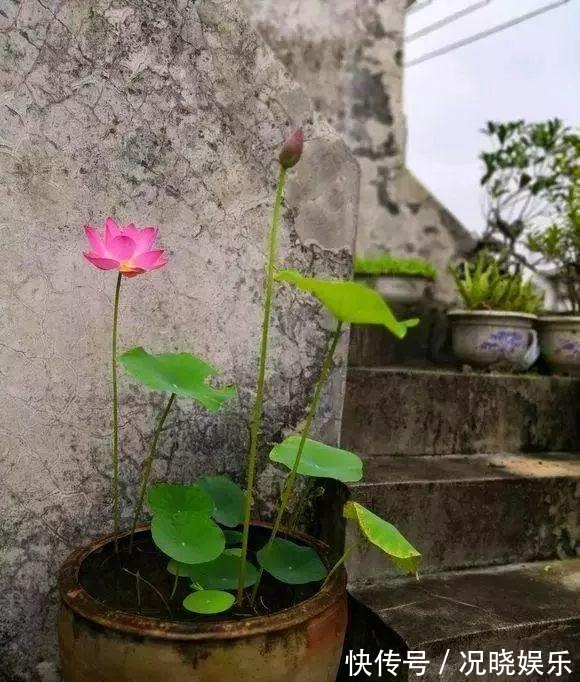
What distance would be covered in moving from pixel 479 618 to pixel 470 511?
356 mm

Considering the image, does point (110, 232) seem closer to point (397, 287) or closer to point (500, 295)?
point (500, 295)

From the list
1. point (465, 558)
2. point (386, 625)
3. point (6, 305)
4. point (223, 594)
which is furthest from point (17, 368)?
point (465, 558)

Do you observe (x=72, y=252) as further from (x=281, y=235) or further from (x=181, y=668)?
(x=181, y=668)

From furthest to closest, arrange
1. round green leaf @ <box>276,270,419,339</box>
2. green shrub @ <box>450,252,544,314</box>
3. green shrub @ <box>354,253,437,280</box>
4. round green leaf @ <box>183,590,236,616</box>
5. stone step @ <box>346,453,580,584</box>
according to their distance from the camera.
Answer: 1. green shrub @ <box>354,253,437,280</box>
2. green shrub @ <box>450,252,544,314</box>
3. stone step @ <box>346,453,580,584</box>
4. round green leaf @ <box>183,590,236,616</box>
5. round green leaf @ <box>276,270,419,339</box>

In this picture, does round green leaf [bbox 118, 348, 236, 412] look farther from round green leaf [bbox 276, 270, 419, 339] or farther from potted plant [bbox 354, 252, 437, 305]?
potted plant [bbox 354, 252, 437, 305]

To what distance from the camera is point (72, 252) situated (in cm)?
132

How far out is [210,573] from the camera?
1091 mm

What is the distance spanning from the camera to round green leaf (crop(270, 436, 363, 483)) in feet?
3.61

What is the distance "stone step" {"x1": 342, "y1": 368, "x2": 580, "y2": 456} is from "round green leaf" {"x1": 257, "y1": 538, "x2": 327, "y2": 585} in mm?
675

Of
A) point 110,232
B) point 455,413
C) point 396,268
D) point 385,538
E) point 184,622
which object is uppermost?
point 396,268

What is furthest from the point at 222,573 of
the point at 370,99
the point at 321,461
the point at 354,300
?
the point at 370,99

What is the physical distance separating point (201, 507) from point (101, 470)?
38cm

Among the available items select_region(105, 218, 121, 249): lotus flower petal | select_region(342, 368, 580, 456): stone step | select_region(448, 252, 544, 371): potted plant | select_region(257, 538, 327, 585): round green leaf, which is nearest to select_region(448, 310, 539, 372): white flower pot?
select_region(448, 252, 544, 371): potted plant

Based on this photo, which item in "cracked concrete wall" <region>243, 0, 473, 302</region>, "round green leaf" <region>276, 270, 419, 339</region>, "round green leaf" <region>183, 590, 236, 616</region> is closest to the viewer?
"round green leaf" <region>276, 270, 419, 339</region>
